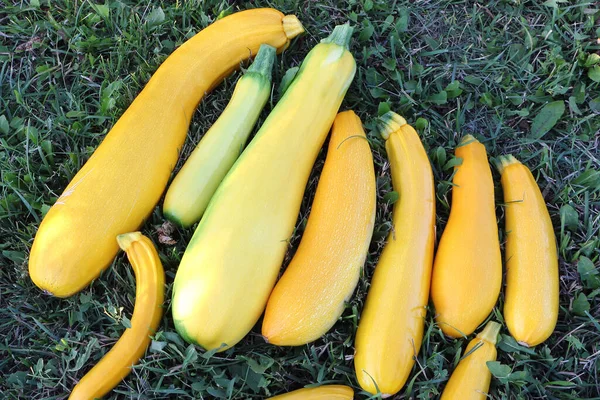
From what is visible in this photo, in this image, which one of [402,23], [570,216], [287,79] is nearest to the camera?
[570,216]

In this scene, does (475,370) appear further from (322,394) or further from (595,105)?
(595,105)

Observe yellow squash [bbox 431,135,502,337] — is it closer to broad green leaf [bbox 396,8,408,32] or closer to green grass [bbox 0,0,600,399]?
green grass [bbox 0,0,600,399]

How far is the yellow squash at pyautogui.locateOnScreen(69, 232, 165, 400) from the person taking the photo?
2.26 meters

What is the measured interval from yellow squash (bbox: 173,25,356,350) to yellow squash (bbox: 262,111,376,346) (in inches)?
3.4

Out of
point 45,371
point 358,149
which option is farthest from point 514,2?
point 45,371

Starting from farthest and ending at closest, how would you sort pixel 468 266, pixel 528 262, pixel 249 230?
pixel 528 262
pixel 468 266
pixel 249 230

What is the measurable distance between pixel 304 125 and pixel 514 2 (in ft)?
5.30

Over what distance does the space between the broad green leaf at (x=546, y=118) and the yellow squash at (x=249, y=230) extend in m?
1.19

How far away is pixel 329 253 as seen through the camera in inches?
92.4

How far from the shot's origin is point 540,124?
3.04 metres

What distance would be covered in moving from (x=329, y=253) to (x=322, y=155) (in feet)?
2.17

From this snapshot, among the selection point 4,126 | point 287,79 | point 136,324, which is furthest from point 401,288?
point 4,126

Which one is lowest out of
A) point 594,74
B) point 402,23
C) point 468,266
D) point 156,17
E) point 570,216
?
point 570,216

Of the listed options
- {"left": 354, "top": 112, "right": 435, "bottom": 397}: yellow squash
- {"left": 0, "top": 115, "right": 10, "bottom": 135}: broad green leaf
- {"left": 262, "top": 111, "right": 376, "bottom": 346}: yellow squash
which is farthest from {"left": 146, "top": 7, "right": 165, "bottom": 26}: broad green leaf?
{"left": 354, "top": 112, "right": 435, "bottom": 397}: yellow squash
